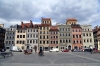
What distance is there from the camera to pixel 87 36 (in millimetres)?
65438

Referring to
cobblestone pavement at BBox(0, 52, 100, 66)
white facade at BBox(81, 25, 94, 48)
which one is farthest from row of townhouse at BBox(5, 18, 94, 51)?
cobblestone pavement at BBox(0, 52, 100, 66)

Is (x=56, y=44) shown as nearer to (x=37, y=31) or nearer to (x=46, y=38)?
(x=46, y=38)

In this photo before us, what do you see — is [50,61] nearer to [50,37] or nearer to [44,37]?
[50,37]

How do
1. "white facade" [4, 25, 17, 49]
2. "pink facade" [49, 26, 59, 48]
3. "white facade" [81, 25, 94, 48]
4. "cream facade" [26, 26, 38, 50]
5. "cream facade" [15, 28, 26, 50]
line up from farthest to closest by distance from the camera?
"white facade" [4, 25, 17, 49] < "cream facade" [15, 28, 26, 50] < "cream facade" [26, 26, 38, 50] < "white facade" [81, 25, 94, 48] < "pink facade" [49, 26, 59, 48]

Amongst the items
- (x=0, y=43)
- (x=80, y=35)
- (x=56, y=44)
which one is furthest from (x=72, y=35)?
(x=0, y=43)

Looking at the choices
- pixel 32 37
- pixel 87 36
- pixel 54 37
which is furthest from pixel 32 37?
pixel 87 36

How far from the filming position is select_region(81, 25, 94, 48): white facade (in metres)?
64.4

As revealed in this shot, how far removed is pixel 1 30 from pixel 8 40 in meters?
7.59

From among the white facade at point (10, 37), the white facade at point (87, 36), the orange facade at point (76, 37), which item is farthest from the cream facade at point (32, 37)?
the white facade at point (87, 36)

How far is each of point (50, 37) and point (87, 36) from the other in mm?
20524

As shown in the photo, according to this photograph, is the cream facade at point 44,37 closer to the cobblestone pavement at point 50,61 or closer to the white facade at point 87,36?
the white facade at point 87,36

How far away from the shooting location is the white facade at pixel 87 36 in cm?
6438

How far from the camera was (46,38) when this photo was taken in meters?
65.0

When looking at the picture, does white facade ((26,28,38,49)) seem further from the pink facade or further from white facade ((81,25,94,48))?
white facade ((81,25,94,48))
